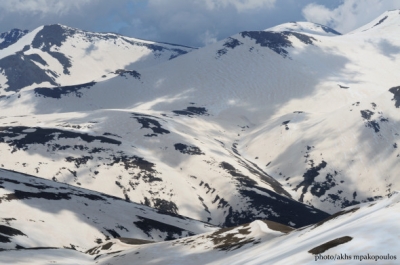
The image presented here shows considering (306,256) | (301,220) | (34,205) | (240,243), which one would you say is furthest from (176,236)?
(306,256)

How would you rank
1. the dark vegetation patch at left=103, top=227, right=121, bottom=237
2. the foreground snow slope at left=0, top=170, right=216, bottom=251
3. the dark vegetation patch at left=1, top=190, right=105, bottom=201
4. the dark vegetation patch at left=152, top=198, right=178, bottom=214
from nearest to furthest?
the foreground snow slope at left=0, top=170, right=216, bottom=251 < the dark vegetation patch at left=103, top=227, right=121, bottom=237 < the dark vegetation patch at left=1, top=190, right=105, bottom=201 < the dark vegetation patch at left=152, top=198, right=178, bottom=214

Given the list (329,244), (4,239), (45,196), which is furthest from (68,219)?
(329,244)

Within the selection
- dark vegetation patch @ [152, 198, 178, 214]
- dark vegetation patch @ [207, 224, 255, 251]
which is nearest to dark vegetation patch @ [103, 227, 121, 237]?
dark vegetation patch @ [207, 224, 255, 251]

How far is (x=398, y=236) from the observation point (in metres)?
32.4

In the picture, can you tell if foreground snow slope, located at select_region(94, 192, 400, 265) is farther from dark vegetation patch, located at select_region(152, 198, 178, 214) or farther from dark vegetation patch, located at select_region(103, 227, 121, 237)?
dark vegetation patch, located at select_region(152, 198, 178, 214)

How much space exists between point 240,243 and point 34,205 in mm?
68985

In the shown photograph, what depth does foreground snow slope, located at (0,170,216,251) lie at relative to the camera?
101438 millimetres

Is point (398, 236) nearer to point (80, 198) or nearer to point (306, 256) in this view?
point (306, 256)

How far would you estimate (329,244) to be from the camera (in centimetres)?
3584

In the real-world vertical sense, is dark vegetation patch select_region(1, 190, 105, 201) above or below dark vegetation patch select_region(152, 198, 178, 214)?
above

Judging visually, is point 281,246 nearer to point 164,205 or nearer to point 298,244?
point 298,244

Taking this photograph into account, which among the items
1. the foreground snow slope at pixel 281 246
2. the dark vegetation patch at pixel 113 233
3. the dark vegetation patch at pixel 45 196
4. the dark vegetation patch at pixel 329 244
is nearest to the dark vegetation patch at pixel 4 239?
the foreground snow slope at pixel 281 246

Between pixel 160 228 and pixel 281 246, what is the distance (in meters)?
82.3

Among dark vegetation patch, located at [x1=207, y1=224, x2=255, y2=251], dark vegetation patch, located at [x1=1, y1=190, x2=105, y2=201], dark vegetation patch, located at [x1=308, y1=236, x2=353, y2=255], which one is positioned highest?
dark vegetation patch, located at [x1=1, y1=190, x2=105, y2=201]
